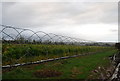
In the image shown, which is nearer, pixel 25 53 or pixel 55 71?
pixel 55 71

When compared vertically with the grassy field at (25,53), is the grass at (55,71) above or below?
below

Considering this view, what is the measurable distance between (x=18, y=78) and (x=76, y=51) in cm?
1675

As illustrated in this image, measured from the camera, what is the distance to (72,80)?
310 inches

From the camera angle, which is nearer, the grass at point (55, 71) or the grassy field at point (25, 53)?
the grass at point (55, 71)

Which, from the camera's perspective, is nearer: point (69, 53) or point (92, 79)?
point (92, 79)

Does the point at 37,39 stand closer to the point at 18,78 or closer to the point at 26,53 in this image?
the point at 26,53

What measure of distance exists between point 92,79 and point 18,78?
123 inches

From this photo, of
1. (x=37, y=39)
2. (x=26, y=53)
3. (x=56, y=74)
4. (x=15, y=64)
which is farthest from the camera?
(x=37, y=39)

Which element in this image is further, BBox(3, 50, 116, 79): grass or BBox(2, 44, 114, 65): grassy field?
BBox(2, 44, 114, 65): grassy field

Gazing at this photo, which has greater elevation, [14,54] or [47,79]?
[14,54]

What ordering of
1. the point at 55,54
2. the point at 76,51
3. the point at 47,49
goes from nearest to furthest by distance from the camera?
1. the point at 47,49
2. the point at 55,54
3. the point at 76,51

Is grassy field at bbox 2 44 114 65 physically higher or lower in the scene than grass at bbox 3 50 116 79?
higher

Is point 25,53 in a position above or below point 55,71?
above

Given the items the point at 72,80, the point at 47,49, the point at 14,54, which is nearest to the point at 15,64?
the point at 14,54
